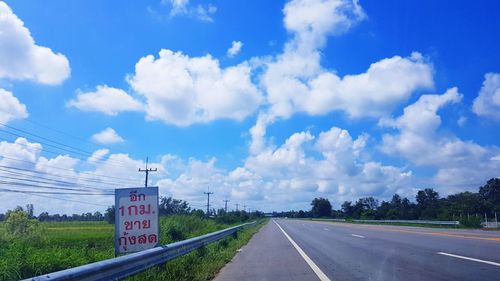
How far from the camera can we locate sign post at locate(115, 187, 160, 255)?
10.5 meters

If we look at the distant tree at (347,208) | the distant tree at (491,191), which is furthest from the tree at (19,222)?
the distant tree at (347,208)

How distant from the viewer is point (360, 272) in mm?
12297

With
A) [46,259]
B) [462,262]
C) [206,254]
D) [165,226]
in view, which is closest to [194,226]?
[165,226]

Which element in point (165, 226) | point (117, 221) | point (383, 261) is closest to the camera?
point (117, 221)

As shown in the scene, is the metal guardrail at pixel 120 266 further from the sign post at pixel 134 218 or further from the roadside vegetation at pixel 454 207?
the roadside vegetation at pixel 454 207

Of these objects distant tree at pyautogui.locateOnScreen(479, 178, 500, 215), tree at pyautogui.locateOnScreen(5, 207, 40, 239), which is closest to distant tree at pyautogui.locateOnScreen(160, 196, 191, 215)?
tree at pyautogui.locateOnScreen(5, 207, 40, 239)

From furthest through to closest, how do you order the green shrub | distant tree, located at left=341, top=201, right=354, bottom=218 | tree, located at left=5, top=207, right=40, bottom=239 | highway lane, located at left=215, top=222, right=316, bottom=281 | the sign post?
distant tree, located at left=341, top=201, right=354, bottom=218 → the green shrub → tree, located at left=5, top=207, right=40, bottom=239 → highway lane, located at left=215, top=222, right=316, bottom=281 → the sign post

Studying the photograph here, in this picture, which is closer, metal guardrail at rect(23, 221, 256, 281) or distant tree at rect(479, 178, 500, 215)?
metal guardrail at rect(23, 221, 256, 281)

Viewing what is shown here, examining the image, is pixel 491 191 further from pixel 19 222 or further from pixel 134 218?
pixel 134 218

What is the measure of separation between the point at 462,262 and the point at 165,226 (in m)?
21.6

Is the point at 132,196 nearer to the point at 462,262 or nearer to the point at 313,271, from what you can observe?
the point at 313,271

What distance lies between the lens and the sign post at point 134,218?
10.5m

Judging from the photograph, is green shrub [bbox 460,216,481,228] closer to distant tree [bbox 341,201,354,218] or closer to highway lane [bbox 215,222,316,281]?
highway lane [bbox 215,222,316,281]

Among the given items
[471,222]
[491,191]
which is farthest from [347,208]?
[471,222]
